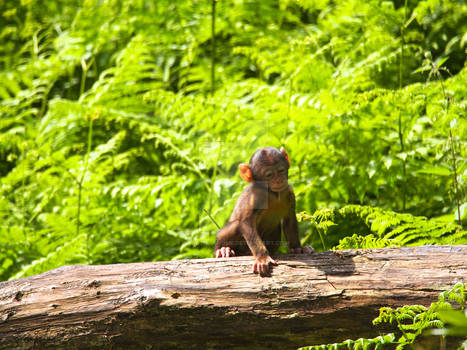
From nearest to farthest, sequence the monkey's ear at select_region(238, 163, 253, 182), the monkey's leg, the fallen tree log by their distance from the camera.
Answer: the fallen tree log
the monkey's ear at select_region(238, 163, 253, 182)
the monkey's leg

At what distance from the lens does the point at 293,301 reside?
2.85 meters

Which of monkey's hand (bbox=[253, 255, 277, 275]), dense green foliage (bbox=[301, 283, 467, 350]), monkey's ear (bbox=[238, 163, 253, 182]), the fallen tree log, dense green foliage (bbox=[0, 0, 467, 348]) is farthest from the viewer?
dense green foliage (bbox=[0, 0, 467, 348])

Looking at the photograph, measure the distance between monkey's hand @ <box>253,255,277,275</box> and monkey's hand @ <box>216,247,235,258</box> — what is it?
45 cm

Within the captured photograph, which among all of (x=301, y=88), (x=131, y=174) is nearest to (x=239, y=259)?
(x=301, y=88)


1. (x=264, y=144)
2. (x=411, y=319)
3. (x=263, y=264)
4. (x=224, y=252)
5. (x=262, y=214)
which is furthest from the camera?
(x=264, y=144)

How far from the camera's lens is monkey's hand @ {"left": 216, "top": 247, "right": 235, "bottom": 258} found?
11.3ft

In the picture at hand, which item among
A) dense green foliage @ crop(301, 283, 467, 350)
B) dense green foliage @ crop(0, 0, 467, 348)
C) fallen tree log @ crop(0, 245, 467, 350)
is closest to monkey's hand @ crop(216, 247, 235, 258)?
fallen tree log @ crop(0, 245, 467, 350)

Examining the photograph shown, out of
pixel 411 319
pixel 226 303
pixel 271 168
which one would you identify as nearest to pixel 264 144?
pixel 271 168

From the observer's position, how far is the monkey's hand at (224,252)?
11.3ft

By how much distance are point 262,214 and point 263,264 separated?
416mm

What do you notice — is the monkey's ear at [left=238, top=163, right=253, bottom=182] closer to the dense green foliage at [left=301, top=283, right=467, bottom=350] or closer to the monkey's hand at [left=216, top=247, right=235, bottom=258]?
the monkey's hand at [left=216, top=247, right=235, bottom=258]

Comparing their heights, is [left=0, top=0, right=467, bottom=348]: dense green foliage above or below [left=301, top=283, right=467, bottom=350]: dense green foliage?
above

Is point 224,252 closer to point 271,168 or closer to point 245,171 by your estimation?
point 245,171

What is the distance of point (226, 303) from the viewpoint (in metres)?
2.86
